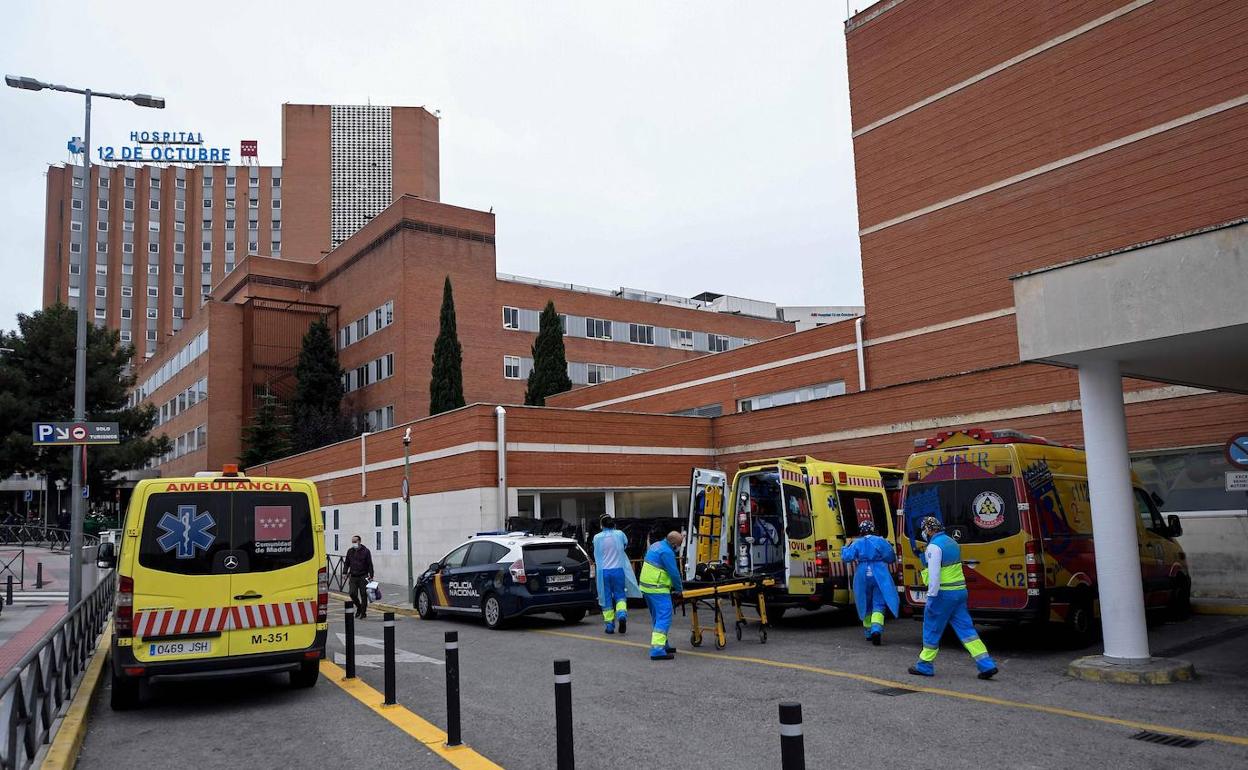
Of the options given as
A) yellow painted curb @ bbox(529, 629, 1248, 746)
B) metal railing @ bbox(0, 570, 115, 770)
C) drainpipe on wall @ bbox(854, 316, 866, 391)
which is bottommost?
yellow painted curb @ bbox(529, 629, 1248, 746)

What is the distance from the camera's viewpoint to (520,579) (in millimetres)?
15836

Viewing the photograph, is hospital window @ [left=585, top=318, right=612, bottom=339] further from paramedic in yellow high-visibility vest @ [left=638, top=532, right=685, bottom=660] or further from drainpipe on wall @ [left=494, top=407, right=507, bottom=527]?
paramedic in yellow high-visibility vest @ [left=638, top=532, right=685, bottom=660]

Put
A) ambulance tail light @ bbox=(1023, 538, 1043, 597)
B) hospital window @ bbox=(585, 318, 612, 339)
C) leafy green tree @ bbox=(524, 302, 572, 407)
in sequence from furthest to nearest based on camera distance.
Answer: hospital window @ bbox=(585, 318, 612, 339)
leafy green tree @ bbox=(524, 302, 572, 407)
ambulance tail light @ bbox=(1023, 538, 1043, 597)

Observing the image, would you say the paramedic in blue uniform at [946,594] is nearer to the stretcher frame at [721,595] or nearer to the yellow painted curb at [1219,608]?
the stretcher frame at [721,595]

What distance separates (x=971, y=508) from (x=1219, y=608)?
6.35m

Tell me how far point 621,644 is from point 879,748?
6.89 meters

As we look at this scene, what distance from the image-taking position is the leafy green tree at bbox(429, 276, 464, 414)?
44.2 metres

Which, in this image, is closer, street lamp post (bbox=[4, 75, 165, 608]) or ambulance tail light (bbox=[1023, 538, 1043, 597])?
ambulance tail light (bbox=[1023, 538, 1043, 597])

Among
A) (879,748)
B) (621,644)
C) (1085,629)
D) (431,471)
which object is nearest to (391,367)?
(431,471)

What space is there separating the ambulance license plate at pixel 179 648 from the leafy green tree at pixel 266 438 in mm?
43454

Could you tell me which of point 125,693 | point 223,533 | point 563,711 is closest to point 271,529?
Result: point 223,533

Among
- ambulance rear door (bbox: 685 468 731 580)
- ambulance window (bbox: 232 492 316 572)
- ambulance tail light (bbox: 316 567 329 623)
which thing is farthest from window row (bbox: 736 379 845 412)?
ambulance window (bbox: 232 492 316 572)

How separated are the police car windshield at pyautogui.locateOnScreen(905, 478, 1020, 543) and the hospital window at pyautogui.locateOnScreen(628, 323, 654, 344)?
152 feet

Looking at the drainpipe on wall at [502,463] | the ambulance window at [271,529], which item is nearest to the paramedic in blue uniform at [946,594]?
the ambulance window at [271,529]
